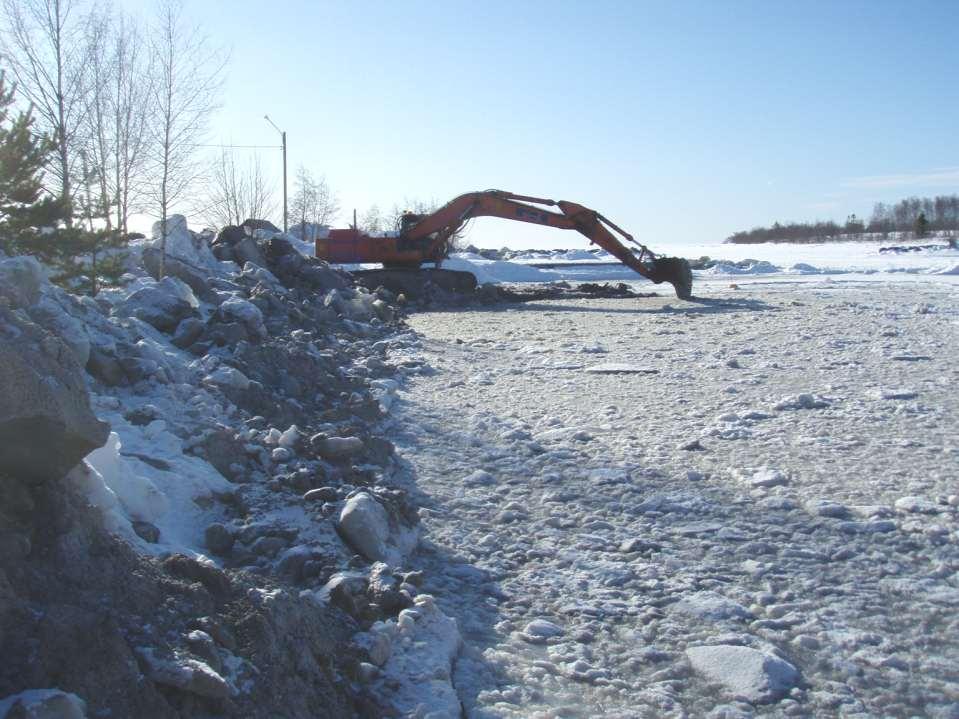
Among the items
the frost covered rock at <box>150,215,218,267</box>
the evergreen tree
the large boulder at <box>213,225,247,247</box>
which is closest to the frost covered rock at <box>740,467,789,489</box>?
the evergreen tree

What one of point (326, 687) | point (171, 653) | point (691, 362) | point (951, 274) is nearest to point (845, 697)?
point (326, 687)

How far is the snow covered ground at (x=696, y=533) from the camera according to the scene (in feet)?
11.2

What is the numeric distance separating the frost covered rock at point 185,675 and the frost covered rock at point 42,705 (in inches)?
9.3

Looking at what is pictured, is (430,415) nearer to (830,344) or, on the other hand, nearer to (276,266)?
(830,344)

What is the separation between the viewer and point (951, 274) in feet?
96.8

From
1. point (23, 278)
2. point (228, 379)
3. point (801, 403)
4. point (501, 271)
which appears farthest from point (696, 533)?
point (501, 271)

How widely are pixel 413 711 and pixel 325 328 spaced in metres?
10.6

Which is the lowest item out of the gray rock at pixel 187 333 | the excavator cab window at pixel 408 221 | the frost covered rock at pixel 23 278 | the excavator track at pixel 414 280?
the gray rock at pixel 187 333

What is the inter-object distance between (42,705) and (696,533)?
3523 mm

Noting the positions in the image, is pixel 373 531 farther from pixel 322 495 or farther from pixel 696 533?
pixel 696 533

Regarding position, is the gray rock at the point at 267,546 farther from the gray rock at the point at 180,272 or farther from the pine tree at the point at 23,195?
the gray rock at the point at 180,272

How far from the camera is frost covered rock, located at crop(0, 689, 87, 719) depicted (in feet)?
7.33

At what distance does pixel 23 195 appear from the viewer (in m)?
8.52

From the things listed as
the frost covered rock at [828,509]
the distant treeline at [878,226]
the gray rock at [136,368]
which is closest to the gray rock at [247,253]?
the gray rock at [136,368]
